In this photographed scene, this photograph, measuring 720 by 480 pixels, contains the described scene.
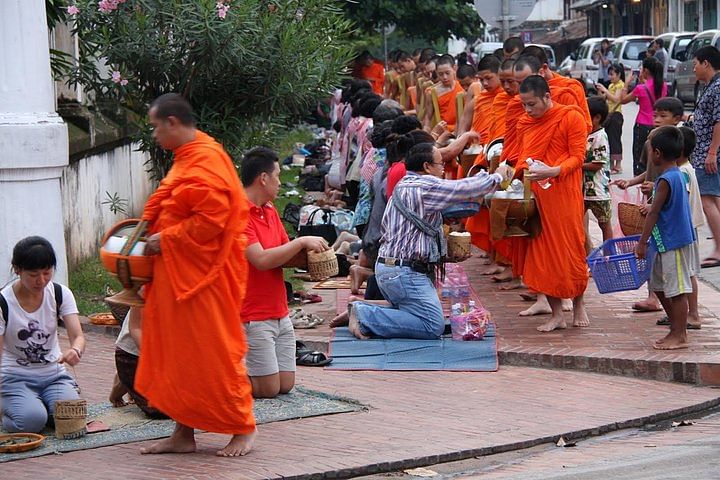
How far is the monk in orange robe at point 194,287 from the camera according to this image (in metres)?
5.86

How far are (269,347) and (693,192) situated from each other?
11.5ft

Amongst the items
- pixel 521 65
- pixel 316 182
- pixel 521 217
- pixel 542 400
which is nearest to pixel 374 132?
pixel 521 65

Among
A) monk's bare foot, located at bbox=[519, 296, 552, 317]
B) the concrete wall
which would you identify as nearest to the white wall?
the concrete wall

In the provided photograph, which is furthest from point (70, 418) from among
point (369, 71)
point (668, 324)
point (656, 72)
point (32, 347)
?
point (369, 71)

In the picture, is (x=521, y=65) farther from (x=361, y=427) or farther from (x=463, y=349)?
(x=361, y=427)

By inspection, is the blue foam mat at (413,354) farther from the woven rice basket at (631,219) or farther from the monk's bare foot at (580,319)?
the woven rice basket at (631,219)

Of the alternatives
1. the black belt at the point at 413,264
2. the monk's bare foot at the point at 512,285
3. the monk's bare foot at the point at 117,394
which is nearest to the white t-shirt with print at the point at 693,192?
the black belt at the point at 413,264

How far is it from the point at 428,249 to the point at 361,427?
207cm

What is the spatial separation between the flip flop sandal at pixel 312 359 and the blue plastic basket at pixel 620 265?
6.35ft

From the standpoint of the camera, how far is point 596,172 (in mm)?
10422

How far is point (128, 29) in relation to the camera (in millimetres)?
9695

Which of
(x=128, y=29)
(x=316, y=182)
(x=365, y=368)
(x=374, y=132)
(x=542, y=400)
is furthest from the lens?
(x=316, y=182)

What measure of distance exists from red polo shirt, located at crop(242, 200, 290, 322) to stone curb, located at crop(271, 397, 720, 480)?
1.47 metres

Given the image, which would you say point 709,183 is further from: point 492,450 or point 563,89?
point 492,450
